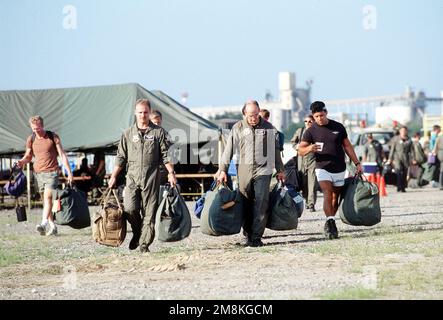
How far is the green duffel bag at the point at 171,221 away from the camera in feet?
39.3

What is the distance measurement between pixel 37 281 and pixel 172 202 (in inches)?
94.5

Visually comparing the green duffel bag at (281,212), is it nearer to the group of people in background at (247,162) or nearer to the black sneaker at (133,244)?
the group of people in background at (247,162)

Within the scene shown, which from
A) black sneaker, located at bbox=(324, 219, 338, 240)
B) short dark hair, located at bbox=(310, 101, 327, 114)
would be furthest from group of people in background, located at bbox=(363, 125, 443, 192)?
short dark hair, located at bbox=(310, 101, 327, 114)

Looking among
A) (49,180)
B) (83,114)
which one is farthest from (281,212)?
(83,114)

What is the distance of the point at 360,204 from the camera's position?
13.3 metres

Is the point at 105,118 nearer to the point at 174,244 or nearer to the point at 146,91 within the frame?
the point at 146,91

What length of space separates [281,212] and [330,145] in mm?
1189

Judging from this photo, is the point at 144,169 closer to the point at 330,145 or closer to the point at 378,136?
the point at 330,145

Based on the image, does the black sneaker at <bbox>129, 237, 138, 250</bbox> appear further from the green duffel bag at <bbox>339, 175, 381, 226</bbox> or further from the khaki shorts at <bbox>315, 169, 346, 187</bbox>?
the green duffel bag at <bbox>339, 175, 381, 226</bbox>

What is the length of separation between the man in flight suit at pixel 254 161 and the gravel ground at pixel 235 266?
1.40ft

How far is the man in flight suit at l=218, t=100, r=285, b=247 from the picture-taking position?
492 inches

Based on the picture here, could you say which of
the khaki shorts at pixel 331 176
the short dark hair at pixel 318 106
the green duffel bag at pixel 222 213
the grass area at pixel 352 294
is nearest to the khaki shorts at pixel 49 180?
the green duffel bag at pixel 222 213

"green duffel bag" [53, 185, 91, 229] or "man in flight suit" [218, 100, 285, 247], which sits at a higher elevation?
"man in flight suit" [218, 100, 285, 247]
